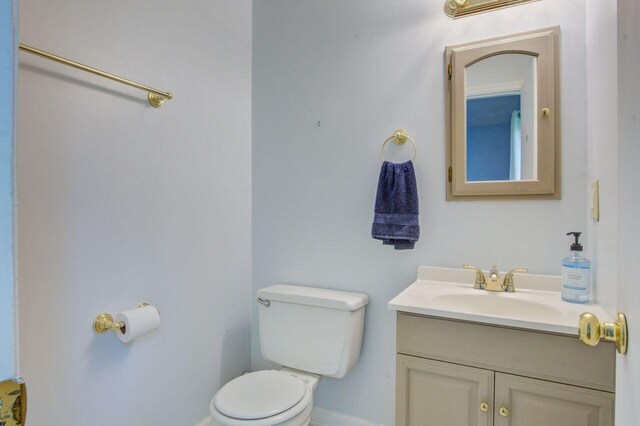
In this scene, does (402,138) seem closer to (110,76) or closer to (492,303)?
(492,303)

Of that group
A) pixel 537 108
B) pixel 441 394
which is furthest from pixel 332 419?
pixel 537 108

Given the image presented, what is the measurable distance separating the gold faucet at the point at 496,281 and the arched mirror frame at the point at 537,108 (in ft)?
0.99

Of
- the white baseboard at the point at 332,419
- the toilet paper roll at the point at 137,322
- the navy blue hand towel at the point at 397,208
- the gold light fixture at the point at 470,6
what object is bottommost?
the white baseboard at the point at 332,419

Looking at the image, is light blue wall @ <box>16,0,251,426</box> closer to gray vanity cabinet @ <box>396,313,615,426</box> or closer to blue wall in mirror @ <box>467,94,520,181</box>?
gray vanity cabinet @ <box>396,313,615,426</box>

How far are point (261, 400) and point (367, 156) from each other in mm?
1149

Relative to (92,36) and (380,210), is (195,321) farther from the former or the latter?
(92,36)

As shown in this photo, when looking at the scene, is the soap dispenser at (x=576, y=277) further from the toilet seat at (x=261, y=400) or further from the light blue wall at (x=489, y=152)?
the toilet seat at (x=261, y=400)

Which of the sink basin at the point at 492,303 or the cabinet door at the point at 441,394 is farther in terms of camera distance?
the sink basin at the point at 492,303

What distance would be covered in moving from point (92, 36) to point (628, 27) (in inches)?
57.9

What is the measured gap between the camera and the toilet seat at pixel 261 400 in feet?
4.01

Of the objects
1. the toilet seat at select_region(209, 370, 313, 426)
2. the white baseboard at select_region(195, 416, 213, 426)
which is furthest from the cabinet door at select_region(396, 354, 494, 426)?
the white baseboard at select_region(195, 416, 213, 426)

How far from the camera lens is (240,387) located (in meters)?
1.42

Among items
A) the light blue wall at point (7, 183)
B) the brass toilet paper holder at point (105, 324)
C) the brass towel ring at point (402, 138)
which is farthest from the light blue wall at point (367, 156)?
the light blue wall at point (7, 183)

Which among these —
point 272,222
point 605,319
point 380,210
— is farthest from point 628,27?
point 272,222
